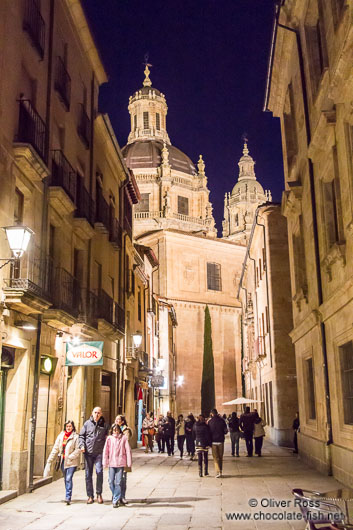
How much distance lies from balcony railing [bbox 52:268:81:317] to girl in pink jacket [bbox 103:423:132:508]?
168 inches

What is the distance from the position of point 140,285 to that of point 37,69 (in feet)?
59.0

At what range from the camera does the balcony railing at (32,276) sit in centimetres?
1109

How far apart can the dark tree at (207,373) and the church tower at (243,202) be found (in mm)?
35968

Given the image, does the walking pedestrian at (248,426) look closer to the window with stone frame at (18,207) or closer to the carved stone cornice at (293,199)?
the carved stone cornice at (293,199)

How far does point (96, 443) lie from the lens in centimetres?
1033

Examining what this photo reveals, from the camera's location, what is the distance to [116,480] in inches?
393

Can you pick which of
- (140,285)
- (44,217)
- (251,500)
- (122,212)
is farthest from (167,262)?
(251,500)

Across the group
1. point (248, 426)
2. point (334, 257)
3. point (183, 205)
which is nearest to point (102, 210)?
point (248, 426)

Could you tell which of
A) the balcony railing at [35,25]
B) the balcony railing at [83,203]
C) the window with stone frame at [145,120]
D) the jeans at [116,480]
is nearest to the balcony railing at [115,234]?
the balcony railing at [83,203]

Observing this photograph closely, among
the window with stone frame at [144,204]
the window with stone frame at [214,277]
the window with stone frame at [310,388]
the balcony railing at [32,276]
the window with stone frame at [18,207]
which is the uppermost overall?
the window with stone frame at [144,204]

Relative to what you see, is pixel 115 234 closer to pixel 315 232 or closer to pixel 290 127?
pixel 290 127

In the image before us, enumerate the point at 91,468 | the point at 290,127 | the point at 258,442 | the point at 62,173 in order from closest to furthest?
the point at 91,468 → the point at 62,173 → the point at 258,442 → the point at 290,127

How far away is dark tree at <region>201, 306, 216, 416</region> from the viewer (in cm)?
4631

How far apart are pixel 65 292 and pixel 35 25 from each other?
6.48 metres
